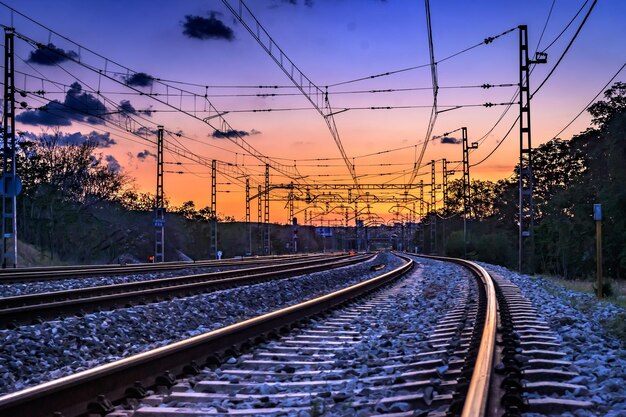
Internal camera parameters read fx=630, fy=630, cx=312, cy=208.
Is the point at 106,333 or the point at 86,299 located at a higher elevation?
the point at 86,299

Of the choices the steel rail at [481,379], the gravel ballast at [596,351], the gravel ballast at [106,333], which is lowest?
the gravel ballast at [106,333]

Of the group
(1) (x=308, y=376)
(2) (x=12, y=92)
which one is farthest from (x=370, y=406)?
(2) (x=12, y=92)

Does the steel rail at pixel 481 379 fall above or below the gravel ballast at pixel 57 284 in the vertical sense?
above

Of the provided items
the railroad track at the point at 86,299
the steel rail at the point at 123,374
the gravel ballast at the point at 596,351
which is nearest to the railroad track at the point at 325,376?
the steel rail at the point at 123,374

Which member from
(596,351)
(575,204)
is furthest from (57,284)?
(575,204)

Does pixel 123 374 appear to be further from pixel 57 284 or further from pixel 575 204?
pixel 575 204

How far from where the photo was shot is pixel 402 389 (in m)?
5.77

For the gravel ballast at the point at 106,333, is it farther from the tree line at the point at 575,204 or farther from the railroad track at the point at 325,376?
the tree line at the point at 575,204

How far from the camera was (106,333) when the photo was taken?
382 inches

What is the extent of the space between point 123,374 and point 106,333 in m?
4.14

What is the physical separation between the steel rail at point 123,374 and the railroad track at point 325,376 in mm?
10

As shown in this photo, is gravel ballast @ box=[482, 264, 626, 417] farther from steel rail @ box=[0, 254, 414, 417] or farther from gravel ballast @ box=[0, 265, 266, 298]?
gravel ballast @ box=[0, 265, 266, 298]

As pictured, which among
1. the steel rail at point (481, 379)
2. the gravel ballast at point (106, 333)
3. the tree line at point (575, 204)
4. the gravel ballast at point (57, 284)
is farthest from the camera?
→ the tree line at point (575, 204)

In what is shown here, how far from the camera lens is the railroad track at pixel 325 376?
4.95 metres
